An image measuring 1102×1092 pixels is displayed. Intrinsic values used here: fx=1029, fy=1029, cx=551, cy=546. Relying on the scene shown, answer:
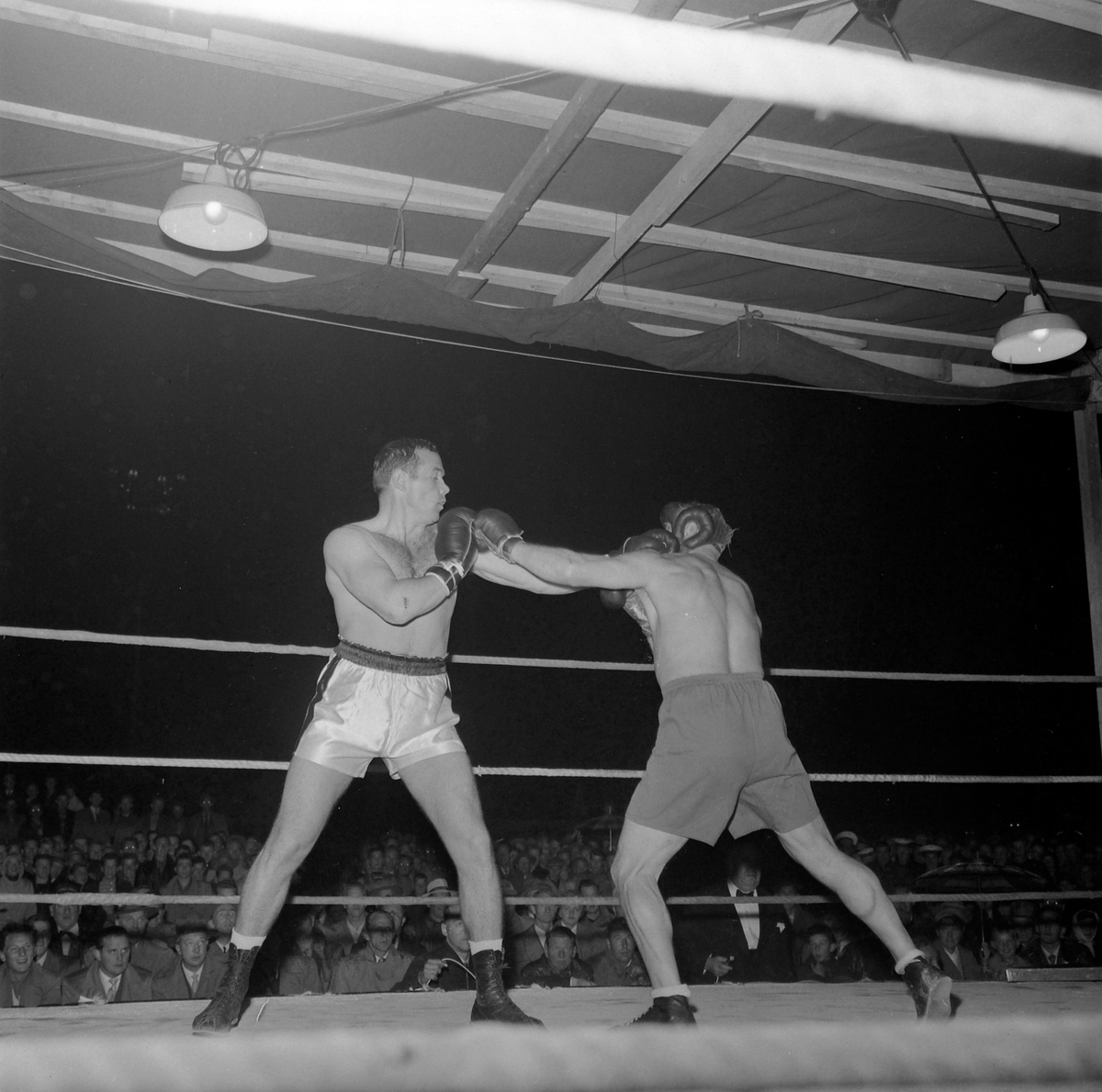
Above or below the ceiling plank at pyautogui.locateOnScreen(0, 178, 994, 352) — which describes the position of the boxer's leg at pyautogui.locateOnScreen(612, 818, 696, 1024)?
below

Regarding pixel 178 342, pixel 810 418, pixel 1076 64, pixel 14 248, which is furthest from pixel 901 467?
pixel 14 248

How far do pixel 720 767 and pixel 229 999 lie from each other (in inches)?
42.2

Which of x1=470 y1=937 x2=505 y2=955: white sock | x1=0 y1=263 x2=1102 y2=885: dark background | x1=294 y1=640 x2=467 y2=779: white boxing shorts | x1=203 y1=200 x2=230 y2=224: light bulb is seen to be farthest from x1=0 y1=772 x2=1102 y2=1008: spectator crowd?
x1=203 y1=200 x2=230 y2=224: light bulb

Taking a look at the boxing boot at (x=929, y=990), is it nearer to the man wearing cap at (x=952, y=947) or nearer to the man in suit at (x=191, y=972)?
the man wearing cap at (x=952, y=947)

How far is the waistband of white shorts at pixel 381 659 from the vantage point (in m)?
2.22

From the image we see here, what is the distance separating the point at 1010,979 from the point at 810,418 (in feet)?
10.3

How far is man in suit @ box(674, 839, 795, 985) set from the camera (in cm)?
396

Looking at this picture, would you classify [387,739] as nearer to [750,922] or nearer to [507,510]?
[750,922]

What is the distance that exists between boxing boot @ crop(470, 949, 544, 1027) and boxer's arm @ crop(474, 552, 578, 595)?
0.87 metres

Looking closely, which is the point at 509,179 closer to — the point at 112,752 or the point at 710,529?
the point at 710,529

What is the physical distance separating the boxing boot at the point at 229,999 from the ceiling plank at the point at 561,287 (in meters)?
3.20

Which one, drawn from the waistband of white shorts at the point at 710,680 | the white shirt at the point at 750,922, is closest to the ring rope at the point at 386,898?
the waistband of white shorts at the point at 710,680

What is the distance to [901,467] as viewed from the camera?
5.51 meters

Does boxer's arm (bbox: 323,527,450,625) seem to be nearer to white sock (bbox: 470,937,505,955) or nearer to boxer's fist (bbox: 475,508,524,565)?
boxer's fist (bbox: 475,508,524,565)
